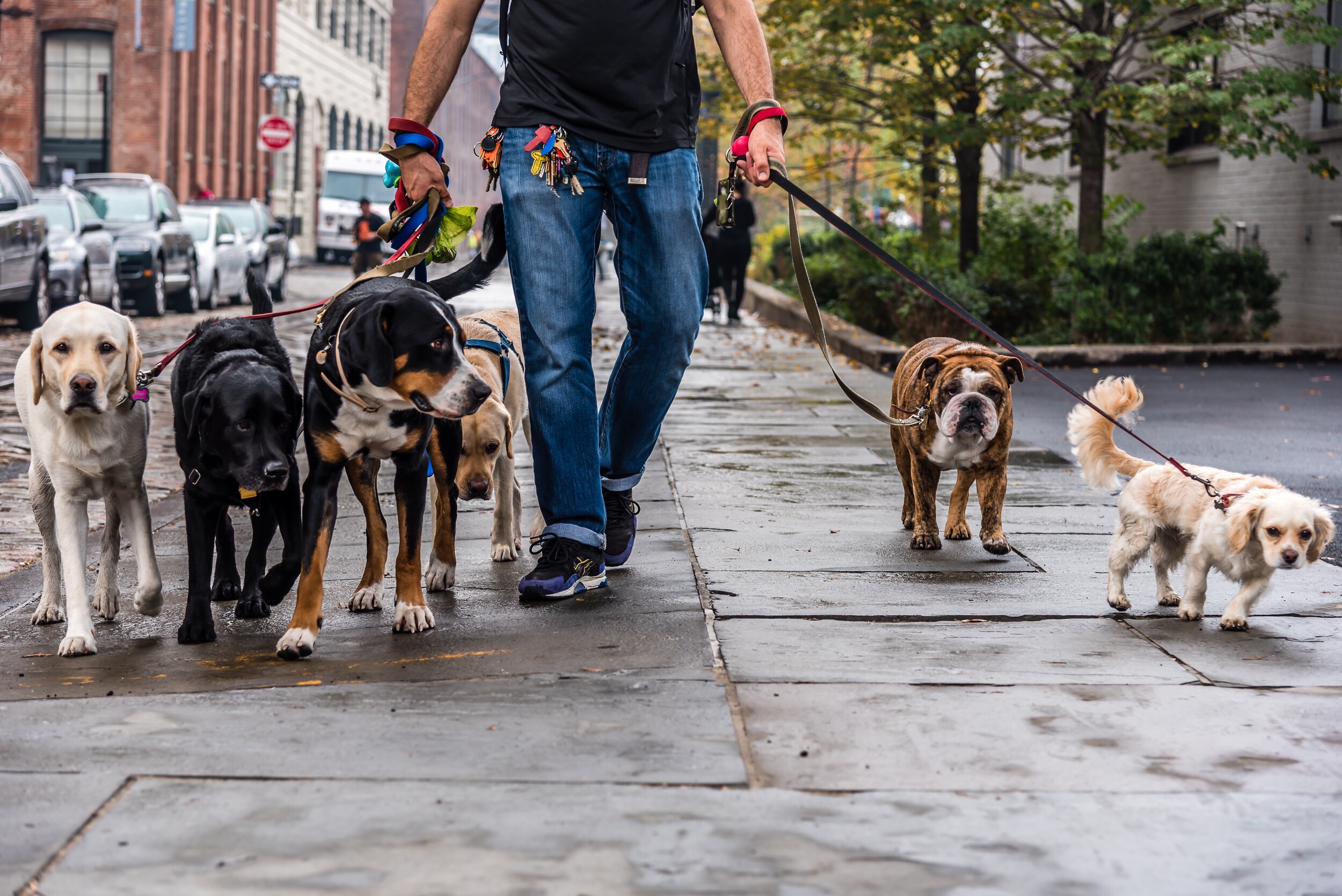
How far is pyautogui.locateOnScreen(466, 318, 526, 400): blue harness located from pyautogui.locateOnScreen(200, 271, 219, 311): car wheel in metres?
18.1

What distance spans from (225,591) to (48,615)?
0.54m

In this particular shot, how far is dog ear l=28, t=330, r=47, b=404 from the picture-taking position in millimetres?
4312

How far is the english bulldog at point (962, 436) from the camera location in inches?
220

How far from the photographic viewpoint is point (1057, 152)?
16.4 m

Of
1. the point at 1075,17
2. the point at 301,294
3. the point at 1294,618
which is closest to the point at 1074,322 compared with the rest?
the point at 1075,17

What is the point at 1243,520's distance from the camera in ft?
14.0

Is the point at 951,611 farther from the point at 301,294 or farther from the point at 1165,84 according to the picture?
the point at 301,294

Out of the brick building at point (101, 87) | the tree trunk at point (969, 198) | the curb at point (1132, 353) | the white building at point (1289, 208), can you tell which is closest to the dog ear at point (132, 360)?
the curb at point (1132, 353)

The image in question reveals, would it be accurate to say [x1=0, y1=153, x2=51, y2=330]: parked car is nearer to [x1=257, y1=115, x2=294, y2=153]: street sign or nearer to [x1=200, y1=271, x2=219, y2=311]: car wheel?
[x1=200, y1=271, x2=219, y2=311]: car wheel

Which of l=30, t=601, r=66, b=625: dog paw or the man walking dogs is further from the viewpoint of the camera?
the man walking dogs

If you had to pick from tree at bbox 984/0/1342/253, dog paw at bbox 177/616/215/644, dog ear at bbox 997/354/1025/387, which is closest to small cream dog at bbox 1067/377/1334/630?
dog ear at bbox 997/354/1025/387

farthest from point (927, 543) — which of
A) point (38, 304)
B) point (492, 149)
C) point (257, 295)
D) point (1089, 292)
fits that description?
point (38, 304)

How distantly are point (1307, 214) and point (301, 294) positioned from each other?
713 inches

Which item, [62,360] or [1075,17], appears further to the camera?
[1075,17]
